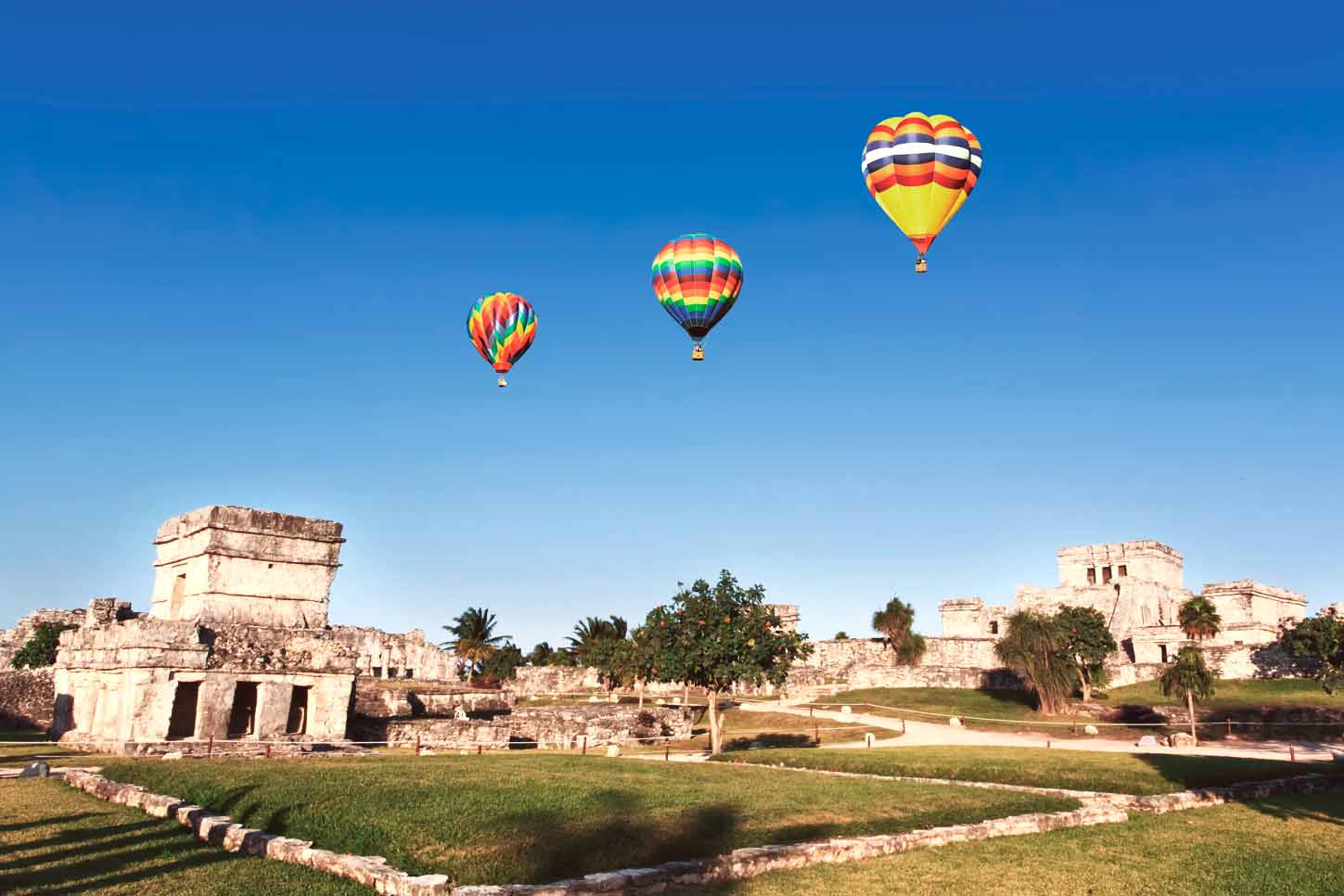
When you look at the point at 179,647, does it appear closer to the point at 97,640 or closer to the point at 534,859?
the point at 97,640

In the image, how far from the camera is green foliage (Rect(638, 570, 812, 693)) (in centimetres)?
3114

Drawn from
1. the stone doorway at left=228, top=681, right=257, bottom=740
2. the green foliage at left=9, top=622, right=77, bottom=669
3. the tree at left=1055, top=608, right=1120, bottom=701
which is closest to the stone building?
the tree at left=1055, top=608, right=1120, bottom=701

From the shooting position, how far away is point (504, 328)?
38.1 meters

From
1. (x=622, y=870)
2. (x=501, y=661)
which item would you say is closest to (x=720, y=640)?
(x=622, y=870)

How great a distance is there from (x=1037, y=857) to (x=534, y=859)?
6905 mm

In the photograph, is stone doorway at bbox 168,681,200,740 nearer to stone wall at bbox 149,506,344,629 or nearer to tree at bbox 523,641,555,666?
stone wall at bbox 149,506,344,629

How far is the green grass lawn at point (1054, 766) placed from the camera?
830 inches

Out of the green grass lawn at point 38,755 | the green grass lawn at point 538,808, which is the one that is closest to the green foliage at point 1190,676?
the green grass lawn at point 538,808

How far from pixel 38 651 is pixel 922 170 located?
43.3 m

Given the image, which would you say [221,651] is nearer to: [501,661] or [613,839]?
[613,839]

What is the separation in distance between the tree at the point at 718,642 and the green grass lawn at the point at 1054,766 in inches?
114

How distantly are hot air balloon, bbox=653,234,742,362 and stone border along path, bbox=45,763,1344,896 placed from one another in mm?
21405

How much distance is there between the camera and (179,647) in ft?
84.7

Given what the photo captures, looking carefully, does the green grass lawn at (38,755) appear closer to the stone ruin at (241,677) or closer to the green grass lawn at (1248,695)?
the stone ruin at (241,677)
